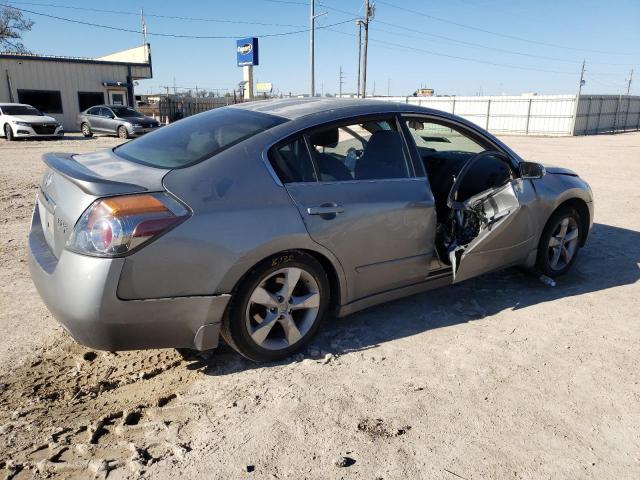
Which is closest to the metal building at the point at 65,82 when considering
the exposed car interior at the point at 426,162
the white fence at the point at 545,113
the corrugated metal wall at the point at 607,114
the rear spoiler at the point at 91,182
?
the white fence at the point at 545,113

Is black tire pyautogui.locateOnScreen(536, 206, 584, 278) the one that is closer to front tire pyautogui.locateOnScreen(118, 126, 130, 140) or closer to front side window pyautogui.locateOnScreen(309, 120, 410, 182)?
front side window pyautogui.locateOnScreen(309, 120, 410, 182)

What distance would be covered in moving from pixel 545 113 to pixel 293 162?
33.4 metres

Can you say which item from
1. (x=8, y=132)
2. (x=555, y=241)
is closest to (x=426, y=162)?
(x=555, y=241)

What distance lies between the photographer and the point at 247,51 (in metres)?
40.2

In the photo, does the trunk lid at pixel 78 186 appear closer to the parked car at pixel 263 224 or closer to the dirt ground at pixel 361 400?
the parked car at pixel 263 224

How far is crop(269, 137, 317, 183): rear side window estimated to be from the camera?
9.92 feet

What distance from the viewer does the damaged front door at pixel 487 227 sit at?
12.8 ft

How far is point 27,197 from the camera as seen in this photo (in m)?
8.13

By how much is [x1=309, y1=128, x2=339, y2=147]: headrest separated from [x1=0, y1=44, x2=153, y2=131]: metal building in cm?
3051

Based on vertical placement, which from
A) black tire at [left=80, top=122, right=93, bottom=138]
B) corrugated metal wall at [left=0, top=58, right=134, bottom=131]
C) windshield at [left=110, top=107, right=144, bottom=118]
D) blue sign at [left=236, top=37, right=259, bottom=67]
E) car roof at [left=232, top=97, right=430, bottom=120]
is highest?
blue sign at [left=236, top=37, right=259, bottom=67]

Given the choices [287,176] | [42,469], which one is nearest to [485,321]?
[287,176]

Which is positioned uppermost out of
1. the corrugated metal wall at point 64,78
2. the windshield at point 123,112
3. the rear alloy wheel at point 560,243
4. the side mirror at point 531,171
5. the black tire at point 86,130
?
the corrugated metal wall at point 64,78

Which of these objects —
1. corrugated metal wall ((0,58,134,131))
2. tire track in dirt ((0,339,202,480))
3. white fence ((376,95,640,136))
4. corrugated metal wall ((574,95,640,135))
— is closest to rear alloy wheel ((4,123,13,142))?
corrugated metal wall ((0,58,134,131))

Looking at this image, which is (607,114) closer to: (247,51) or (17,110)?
(247,51)
